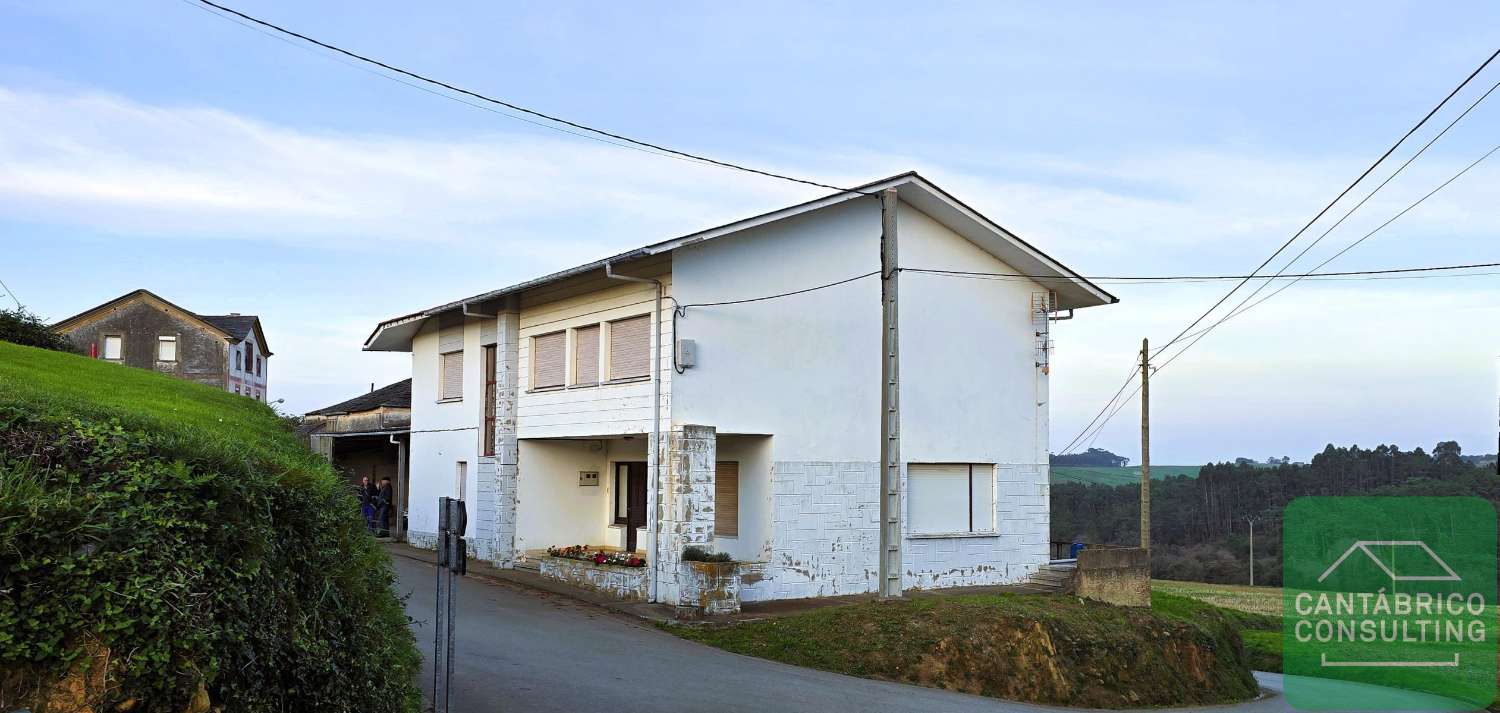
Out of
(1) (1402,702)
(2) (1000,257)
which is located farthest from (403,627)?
(1) (1402,702)

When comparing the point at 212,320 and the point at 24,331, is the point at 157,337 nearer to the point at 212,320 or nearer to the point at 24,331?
the point at 212,320

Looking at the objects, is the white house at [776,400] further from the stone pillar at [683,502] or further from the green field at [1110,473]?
the green field at [1110,473]

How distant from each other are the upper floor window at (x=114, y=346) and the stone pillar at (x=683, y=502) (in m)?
47.2

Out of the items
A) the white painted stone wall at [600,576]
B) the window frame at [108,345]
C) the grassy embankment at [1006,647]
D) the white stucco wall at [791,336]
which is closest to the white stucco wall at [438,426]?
the white painted stone wall at [600,576]

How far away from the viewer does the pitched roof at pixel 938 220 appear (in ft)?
63.2

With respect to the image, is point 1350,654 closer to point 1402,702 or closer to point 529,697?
point 1402,702

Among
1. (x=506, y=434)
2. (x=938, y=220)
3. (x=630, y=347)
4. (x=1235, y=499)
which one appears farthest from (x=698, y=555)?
(x=1235, y=499)

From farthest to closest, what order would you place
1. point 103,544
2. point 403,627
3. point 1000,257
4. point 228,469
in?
point 1000,257
point 403,627
point 228,469
point 103,544

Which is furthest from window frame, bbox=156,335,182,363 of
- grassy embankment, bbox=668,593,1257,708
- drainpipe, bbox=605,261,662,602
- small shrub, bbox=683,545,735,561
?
grassy embankment, bbox=668,593,1257,708

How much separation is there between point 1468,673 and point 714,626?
18597 millimetres

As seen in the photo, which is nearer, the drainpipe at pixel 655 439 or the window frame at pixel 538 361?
the drainpipe at pixel 655 439

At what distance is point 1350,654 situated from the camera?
28078mm

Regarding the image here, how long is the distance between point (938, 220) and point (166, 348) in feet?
155

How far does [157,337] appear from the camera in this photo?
57.5 m
